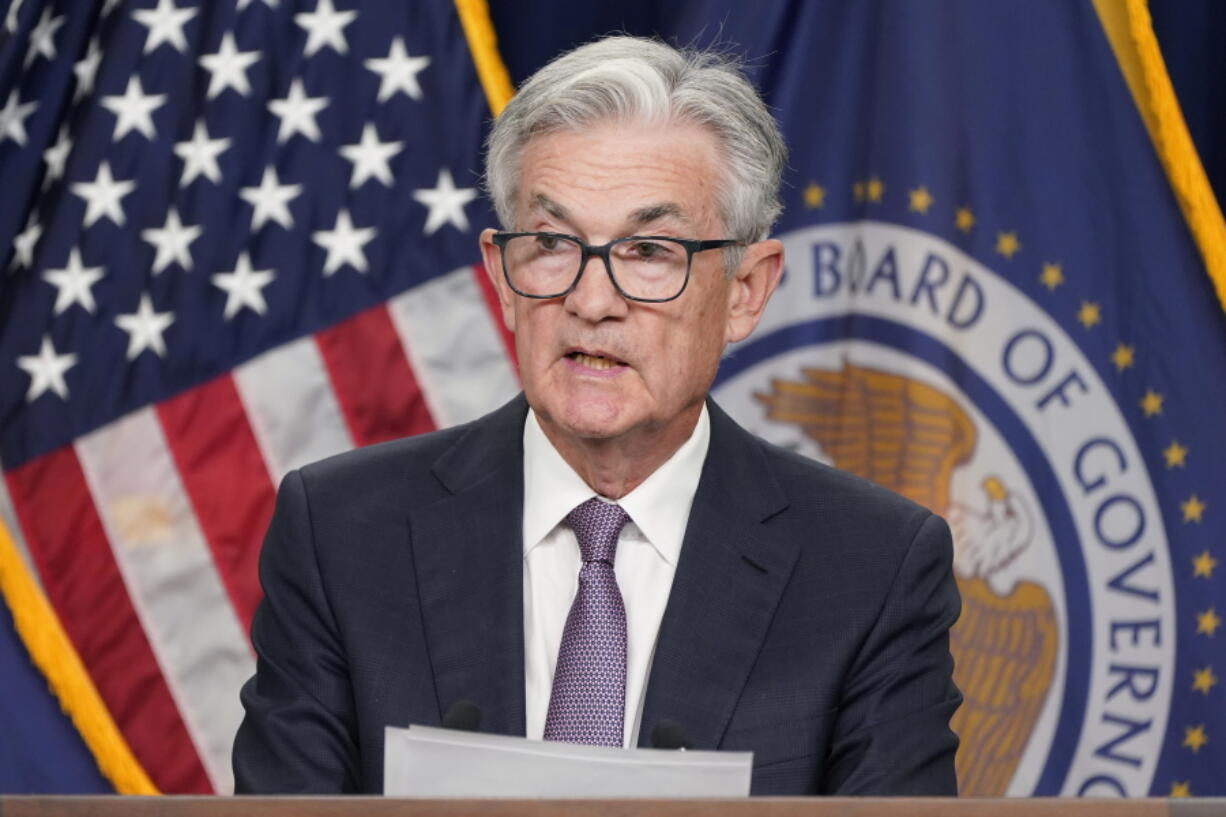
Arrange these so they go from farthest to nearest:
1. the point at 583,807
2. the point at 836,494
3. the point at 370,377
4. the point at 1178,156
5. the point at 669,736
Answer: the point at 370,377 → the point at 1178,156 → the point at 836,494 → the point at 669,736 → the point at 583,807

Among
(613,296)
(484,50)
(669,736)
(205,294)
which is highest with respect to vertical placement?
(484,50)

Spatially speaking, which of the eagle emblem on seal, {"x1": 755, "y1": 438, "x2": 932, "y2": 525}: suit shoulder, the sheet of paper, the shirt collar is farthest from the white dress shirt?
the eagle emblem on seal

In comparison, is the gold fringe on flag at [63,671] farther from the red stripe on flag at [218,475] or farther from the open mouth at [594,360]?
the open mouth at [594,360]

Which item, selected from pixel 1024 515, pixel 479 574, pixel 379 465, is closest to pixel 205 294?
pixel 379 465

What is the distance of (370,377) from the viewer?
3.11m

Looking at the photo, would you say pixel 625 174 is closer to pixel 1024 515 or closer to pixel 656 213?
pixel 656 213

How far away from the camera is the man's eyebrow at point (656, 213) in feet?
6.08

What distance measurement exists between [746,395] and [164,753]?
129 centimetres

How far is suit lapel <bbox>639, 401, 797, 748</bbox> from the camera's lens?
1.81 metres

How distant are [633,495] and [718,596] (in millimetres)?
167

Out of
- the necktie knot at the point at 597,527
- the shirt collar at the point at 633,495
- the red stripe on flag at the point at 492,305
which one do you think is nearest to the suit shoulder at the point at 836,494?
the shirt collar at the point at 633,495

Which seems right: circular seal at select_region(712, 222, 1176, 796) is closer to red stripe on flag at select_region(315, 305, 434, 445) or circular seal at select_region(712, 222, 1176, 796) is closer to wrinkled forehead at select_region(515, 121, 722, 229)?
red stripe on flag at select_region(315, 305, 434, 445)

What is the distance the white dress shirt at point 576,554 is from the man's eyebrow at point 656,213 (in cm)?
32

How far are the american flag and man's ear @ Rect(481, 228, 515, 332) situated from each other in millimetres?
1069
